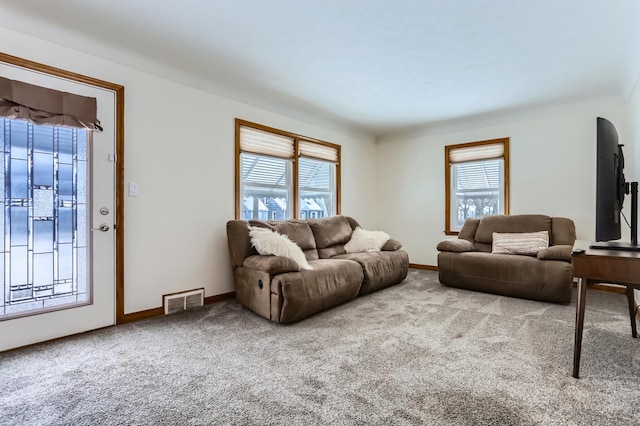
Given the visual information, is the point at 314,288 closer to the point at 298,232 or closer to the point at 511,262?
the point at 298,232

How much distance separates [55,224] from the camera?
243cm

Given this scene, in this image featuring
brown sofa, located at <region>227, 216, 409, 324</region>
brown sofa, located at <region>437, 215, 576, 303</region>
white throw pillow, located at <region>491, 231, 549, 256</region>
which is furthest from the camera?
white throw pillow, located at <region>491, 231, 549, 256</region>

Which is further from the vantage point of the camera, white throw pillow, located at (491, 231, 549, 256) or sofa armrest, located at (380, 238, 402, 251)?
sofa armrest, located at (380, 238, 402, 251)

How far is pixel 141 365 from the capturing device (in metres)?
2.00

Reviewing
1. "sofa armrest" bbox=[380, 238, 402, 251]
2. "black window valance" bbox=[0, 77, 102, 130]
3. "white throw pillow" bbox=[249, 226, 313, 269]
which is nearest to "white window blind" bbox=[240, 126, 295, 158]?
"white throw pillow" bbox=[249, 226, 313, 269]

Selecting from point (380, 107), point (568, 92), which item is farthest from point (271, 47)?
point (568, 92)

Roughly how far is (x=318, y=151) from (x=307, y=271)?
239 centimetres

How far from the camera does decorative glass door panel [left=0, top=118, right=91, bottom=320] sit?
88.0 inches

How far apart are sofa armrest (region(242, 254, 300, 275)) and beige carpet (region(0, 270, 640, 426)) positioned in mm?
477

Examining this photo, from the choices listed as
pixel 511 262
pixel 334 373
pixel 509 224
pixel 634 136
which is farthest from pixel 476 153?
pixel 334 373

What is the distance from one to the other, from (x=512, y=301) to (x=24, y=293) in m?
4.42

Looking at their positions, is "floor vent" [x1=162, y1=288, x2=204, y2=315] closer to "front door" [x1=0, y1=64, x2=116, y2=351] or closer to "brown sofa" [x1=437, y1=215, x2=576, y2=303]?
"front door" [x1=0, y1=64, x2=116, y2=351]

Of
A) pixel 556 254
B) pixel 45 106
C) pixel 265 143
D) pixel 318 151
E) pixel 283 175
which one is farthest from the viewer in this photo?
pixel 318 151

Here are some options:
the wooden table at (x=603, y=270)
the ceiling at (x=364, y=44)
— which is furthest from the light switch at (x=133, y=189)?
the wooden table at (x=603, y=270)
